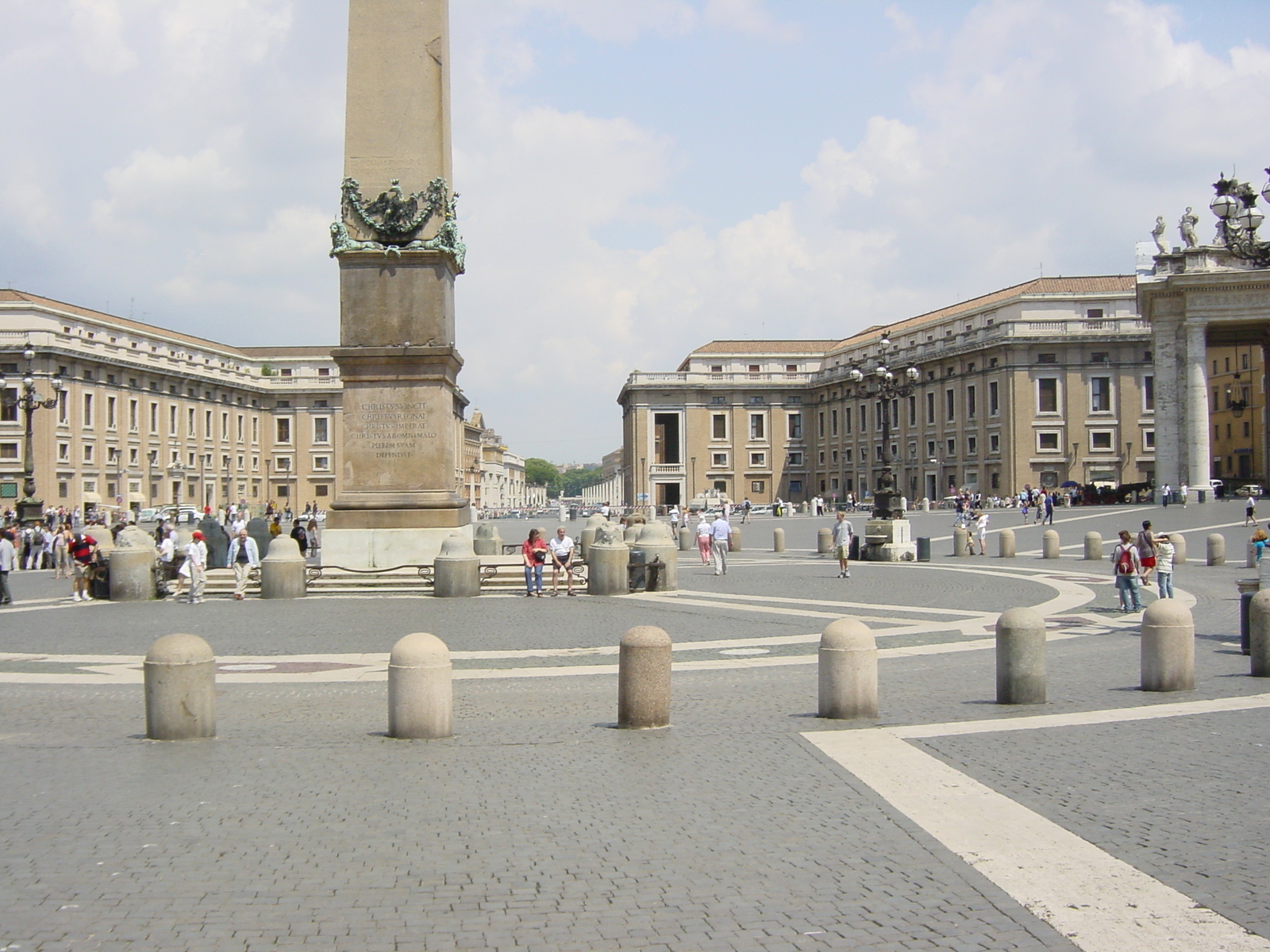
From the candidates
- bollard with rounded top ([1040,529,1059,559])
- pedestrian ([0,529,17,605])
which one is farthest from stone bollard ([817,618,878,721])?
bollard with rounded top ([1040,529,1059,559])

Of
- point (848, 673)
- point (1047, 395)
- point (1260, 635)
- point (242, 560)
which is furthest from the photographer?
point (1047, 395)

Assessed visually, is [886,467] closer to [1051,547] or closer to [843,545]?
[1051,547]

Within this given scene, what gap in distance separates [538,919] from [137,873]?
6.85 feet

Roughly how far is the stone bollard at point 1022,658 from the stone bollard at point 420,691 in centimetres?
496

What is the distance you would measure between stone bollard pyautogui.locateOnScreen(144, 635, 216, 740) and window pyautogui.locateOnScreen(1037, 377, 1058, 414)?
76391 millimetres

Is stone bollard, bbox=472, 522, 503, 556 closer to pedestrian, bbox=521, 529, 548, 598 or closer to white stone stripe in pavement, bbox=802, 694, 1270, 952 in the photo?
pedestrian, bbox=521, 529, 548, 598

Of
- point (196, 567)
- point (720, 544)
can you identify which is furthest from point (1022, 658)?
point (720, 544)

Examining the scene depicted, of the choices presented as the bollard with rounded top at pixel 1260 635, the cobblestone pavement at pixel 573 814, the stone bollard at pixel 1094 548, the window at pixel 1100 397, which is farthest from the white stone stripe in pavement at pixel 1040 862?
the window at pixel 1100 397

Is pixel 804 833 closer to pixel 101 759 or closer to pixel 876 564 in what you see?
pixel 101 759

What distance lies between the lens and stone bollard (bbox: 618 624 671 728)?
8797 millimetres

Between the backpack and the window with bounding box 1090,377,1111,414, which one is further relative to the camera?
the window with bounding box 1090,377,1111,414

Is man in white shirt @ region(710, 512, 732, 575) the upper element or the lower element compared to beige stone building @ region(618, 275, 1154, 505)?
lower

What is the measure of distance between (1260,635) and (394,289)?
50.5ft

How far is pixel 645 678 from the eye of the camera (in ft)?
29.0
